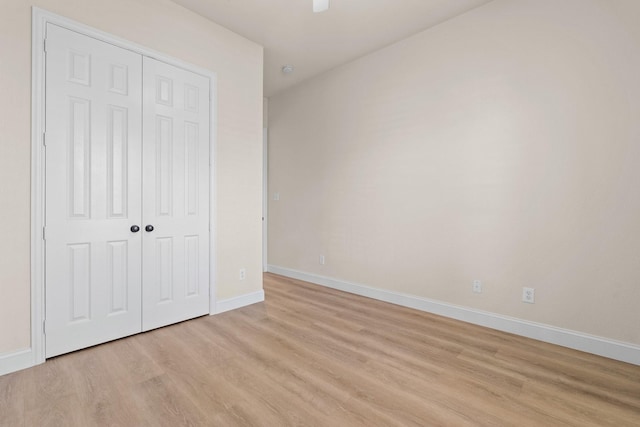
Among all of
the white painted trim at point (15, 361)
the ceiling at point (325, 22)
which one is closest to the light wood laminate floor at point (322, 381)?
the white painted trim at point (15, 361)

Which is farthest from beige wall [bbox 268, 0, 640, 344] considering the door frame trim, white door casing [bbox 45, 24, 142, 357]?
the door frame trim

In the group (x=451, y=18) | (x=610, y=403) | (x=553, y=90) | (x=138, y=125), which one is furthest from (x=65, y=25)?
(x=610, y=403)

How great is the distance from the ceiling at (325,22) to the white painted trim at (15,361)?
2970 millimetres

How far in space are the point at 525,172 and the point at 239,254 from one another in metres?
2.85

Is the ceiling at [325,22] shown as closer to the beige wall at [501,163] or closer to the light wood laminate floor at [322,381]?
the beige wall at [501,163]

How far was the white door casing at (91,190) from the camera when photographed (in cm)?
209

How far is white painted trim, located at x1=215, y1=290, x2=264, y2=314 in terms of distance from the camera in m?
3.06

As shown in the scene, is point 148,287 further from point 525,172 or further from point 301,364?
point 525,172

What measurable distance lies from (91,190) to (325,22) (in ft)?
8.51

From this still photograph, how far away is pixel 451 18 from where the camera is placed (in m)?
2.91

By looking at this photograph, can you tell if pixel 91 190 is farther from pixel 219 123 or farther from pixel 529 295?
pixel 529 295

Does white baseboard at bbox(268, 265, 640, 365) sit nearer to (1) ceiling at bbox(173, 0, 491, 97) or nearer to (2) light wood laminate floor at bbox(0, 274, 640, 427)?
(2) light wood laminate floor at bbox(0, 274, 640, 427)

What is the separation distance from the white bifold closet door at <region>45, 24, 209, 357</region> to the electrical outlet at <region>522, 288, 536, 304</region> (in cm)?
292

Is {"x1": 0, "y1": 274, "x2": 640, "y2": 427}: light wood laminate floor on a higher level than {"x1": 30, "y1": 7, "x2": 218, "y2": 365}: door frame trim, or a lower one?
lower
